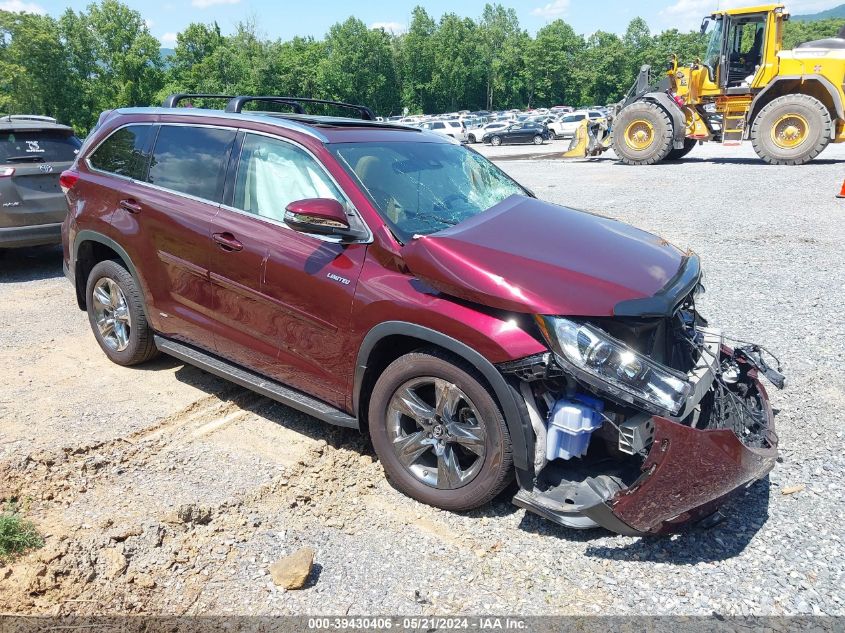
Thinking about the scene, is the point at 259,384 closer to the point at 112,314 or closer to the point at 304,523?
the point at 304,523

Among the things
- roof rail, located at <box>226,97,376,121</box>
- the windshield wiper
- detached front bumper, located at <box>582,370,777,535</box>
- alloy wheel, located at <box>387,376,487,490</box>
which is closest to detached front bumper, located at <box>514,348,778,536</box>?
detached front bumper, located at <box>582,370,777,535</box>

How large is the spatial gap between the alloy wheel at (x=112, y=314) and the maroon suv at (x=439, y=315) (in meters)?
0.16

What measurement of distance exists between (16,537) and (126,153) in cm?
294

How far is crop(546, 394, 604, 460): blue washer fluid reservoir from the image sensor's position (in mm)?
2754

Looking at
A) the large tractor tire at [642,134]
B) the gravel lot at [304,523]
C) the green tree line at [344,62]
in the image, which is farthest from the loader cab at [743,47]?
the green tree line at [344,62]

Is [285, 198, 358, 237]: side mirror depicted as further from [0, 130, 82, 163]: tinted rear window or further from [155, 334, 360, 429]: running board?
[0, 130, 82, 163]: tinted rear window

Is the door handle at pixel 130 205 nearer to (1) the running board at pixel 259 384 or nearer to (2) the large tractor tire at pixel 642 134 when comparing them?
(1) the running board at pixel 259 384

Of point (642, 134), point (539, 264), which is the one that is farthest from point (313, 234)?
point (642, 134)

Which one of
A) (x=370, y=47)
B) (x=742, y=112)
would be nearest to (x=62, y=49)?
(x=370, y=47)

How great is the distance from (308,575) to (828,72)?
18.2 m

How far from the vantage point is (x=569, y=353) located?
2734mm

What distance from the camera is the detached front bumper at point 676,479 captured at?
255 centimetres

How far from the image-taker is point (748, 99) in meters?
17.1

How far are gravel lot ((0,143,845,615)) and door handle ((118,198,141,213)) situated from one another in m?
1.27
